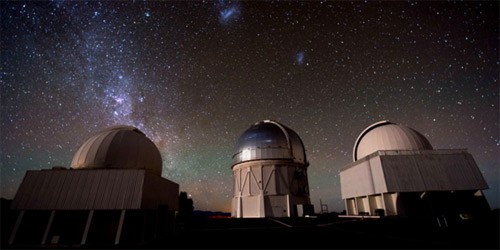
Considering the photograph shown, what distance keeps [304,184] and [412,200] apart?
1206cm

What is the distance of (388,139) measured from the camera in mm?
20797

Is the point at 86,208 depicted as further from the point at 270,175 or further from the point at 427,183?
the point at 427,183

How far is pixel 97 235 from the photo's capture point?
37.2 feet

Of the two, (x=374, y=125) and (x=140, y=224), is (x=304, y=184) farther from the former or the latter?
(x=140, y=224)

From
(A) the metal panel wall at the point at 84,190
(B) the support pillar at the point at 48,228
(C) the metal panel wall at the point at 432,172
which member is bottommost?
(B) the support pillar at the point at 48,228

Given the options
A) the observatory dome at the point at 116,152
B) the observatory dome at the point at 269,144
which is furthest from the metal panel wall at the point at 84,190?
the observatory dome at the point at 269,144

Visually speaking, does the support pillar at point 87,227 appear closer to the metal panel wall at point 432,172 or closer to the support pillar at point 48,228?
the support pillar at point 48,228

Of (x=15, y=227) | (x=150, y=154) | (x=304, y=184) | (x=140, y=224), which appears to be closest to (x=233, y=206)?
(x=304, y=184)

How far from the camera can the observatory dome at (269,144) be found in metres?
27.0

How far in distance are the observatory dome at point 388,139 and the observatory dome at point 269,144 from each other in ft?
22.7

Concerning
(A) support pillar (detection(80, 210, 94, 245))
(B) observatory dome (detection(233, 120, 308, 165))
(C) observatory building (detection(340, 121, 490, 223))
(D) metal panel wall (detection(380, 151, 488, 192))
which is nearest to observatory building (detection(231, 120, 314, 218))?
(B) observatory dome (detection(233, 120, 308, 165))

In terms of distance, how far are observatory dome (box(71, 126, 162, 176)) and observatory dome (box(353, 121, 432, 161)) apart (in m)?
19.2

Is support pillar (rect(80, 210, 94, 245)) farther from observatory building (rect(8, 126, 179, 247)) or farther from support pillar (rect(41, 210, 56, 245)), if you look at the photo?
support pillar (rect(41, 210, 56, 245))

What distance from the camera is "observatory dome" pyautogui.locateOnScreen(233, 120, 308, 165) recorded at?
2696 centimetres
